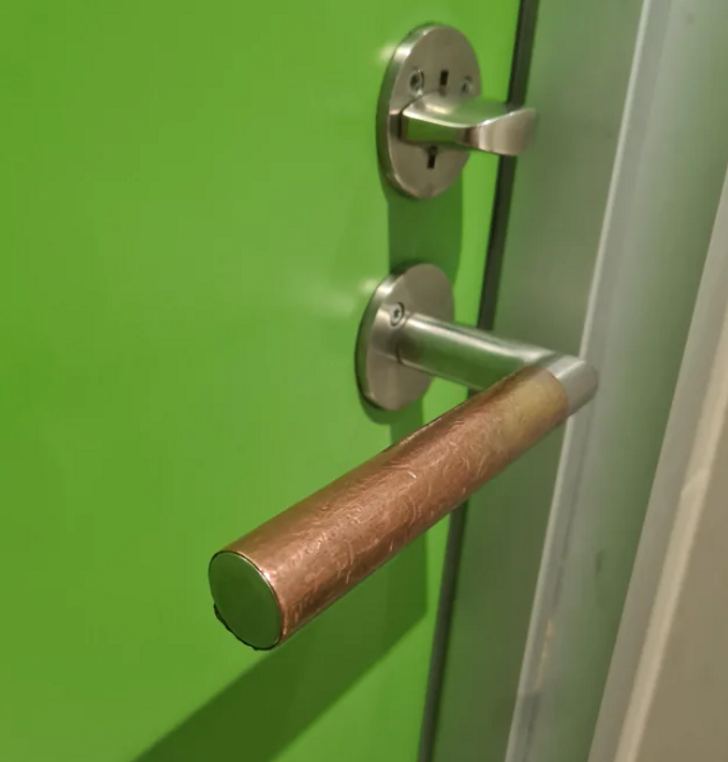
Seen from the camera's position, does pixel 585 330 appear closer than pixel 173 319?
No

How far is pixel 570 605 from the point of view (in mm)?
443

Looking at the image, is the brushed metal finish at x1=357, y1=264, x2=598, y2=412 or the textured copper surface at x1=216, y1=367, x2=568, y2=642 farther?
the brushed metal finish at x1=357, y1=264, x2=598, y2=412

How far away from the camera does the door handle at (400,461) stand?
201mm

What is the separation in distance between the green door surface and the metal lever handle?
2cm

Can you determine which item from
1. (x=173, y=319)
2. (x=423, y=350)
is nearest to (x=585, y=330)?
(x=423, y=350)

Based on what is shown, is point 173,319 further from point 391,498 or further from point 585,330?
point 585,330

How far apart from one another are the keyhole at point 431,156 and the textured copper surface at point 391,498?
77mm

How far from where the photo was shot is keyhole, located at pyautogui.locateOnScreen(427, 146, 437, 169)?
30cm

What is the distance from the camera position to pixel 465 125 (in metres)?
0.28

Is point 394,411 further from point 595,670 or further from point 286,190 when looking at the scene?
point 595,670

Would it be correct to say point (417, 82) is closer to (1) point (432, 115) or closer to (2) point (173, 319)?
(1) point (432, 115)

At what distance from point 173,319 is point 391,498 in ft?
0.24

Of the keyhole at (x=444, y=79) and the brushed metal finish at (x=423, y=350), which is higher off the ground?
the keyhole at (x=444, y=79)

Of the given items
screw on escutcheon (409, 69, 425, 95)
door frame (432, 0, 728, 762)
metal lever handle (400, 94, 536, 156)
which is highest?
screw on escutcheon (409, 69, 425, 95)
